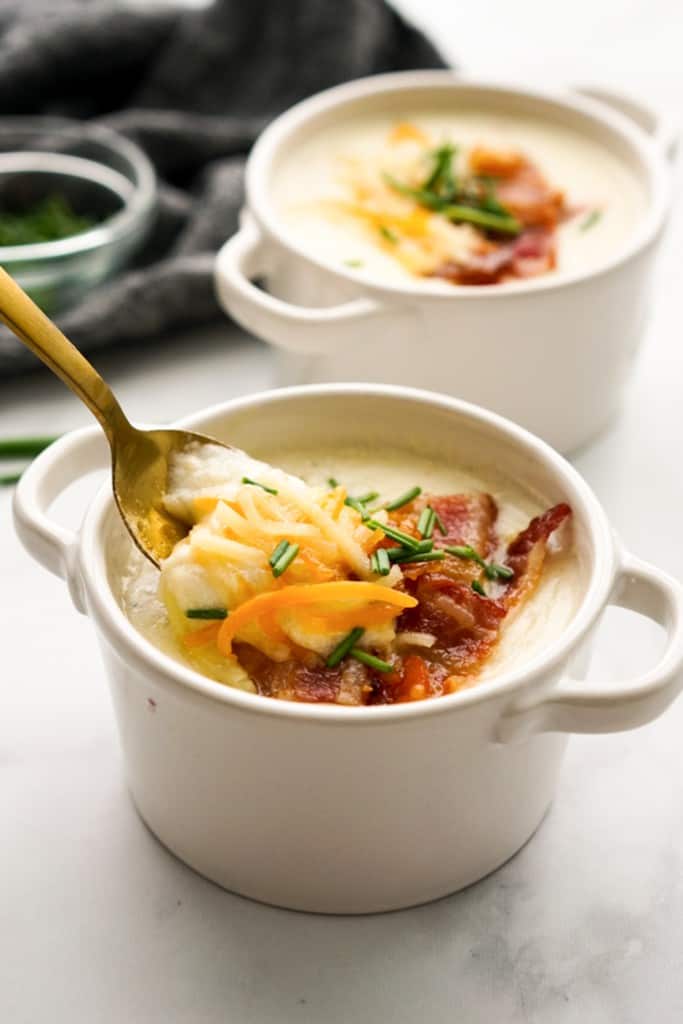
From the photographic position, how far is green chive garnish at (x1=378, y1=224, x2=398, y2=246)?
7.79 feet

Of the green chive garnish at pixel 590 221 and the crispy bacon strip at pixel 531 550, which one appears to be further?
the green chive garnish at pixel 590 221

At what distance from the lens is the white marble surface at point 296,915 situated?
157 cm

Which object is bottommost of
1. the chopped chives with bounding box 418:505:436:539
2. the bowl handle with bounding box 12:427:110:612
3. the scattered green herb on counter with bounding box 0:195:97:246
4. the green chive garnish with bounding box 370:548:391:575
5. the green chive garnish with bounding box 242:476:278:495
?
the scattered green herb on counter with bounding box 0:195:97:246

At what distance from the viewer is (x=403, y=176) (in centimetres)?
254

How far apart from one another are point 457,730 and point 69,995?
52 centimetres

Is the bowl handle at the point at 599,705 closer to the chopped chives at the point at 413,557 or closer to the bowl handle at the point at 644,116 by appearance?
the chopped chives at the point at 413,557

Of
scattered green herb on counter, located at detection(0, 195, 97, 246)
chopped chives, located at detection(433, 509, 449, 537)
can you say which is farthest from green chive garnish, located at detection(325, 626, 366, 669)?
scattered green herb on counter, located at detection(0, 195, 97, 246)

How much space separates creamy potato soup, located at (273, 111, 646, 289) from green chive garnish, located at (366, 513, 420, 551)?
712mm

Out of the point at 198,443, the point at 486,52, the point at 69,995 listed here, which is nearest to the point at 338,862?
the point at 69,995

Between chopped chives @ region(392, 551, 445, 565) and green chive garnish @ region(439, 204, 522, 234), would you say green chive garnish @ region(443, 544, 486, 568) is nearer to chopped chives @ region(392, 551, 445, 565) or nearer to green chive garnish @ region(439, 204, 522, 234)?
chopped chives @ region(392, 551, 445, 565)

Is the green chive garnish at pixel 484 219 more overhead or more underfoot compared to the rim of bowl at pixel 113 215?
more overhead

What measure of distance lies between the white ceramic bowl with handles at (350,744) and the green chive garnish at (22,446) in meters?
0.59

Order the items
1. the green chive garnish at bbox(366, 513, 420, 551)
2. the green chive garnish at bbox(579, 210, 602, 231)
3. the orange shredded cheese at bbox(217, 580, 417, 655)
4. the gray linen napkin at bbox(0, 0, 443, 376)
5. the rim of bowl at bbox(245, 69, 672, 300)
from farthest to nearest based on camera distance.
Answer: the gray linen napkin at bbox(0, 0, 443, 376) → the green chive garnish at bbox(579, 210, 602, 231) → the rim of bowl at bbox(245, 69, 672, 300) → the green chive garnish at bbox(366, 513, 420, 551) → the orange shredded cheese at bbox(217, 580, 417, 655)

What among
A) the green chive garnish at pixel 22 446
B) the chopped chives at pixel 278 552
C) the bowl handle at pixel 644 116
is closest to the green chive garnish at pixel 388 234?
the bowl handle at pixel 644 116
